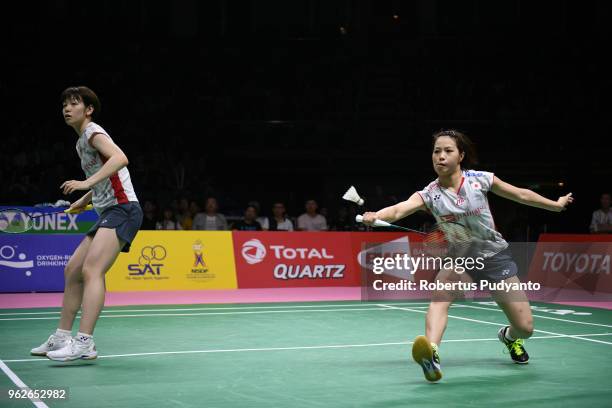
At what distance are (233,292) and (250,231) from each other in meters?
1.25

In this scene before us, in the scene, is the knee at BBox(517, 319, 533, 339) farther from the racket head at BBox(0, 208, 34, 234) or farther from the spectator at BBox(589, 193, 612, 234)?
the spectator at BBox(589, 193, 612, 234)

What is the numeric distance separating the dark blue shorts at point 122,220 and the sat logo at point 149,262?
7.24m

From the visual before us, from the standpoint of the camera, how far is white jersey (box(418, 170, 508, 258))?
5906mm

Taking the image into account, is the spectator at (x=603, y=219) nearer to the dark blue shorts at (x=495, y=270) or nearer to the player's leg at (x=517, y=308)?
the player's leg at (x=517, y=308)

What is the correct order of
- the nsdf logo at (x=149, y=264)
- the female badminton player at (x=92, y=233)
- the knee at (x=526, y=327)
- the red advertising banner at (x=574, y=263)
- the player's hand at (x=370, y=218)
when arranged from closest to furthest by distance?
the player's hand at (x=370, y=218), the female badminton player at (x=92, y=233), the knee at (x=526, y=327), the red advertising banner at (x=574, y=263), the nsdf logo at (x=149, y=264)

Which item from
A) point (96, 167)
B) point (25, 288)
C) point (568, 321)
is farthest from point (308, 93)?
point (96, 167)

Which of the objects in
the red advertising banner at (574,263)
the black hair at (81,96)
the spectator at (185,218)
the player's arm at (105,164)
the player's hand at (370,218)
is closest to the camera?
the player's hand at (370,218)

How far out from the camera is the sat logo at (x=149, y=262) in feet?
44.2

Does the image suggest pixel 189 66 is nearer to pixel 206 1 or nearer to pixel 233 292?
pixel 206 1

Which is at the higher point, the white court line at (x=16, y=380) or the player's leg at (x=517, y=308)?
the player's leg at (x=517, y=308)

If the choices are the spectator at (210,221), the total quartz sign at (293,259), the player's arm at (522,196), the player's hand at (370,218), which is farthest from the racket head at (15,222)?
the spectator at (210,221)

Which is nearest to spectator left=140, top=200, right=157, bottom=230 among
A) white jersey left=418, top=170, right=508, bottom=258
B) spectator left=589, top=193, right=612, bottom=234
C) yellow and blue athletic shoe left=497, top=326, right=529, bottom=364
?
spectator left=589, top=193, right=612, bottom=234

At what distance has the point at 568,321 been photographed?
9641 mm

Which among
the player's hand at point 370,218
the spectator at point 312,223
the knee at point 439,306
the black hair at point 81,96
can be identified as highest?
the black hair at point 81,96
